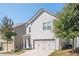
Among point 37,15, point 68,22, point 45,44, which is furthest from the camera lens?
point 45,44

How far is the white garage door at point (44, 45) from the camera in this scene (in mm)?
10445

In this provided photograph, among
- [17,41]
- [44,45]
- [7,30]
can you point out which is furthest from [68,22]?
[7,30]

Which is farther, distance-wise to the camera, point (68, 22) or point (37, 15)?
point (37, 15)

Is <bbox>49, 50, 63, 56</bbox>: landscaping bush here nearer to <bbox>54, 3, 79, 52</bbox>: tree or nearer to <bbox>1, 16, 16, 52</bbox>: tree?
<bbox>54, 3, 79, 52</bbox>: tree

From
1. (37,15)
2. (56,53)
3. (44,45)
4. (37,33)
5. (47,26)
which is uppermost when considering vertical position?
(37,15)

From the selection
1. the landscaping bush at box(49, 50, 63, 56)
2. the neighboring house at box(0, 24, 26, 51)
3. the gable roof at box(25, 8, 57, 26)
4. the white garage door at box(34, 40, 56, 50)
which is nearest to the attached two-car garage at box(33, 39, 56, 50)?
the white garage door at box(34, 40, 56, 50)

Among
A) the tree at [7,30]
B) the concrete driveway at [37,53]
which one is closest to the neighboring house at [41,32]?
the concrete driveway at [37,53]

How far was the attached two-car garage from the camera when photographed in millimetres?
10445

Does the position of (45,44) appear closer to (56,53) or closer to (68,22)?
(56,53)

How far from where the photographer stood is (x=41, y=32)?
10461mm

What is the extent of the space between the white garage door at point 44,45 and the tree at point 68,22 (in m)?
0.24

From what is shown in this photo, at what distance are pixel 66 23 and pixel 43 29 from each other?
518mm

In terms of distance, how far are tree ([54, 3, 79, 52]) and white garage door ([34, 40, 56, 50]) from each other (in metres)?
0.24

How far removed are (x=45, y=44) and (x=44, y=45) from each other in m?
0.03
